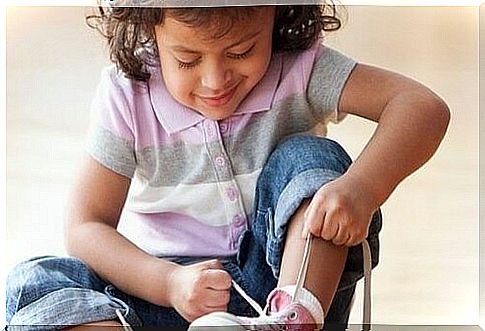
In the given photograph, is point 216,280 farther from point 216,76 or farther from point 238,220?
point 216,76

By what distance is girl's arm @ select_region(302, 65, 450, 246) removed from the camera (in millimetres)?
914

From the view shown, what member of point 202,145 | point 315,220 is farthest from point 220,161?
point 315,220

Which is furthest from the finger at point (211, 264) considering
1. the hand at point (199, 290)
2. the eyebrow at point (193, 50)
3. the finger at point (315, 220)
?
the eyebrow at point (193, 50)

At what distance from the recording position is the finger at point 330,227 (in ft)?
2.99

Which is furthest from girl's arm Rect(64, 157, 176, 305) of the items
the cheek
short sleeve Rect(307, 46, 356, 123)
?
short sleeve Rect(307, 46, 356, 123)

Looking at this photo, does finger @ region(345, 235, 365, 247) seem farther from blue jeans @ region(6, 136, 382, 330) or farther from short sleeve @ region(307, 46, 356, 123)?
short sleeve @ region(307, 46, 356, 123)

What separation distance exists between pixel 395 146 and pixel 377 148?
2 cm

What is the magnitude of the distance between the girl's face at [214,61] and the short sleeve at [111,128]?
0.18 ft

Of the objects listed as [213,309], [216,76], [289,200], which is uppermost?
[216,76]

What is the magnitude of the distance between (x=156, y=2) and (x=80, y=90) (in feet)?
0.41

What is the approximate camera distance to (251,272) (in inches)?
37.9

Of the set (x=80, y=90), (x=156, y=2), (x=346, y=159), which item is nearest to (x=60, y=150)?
(x=80, y=90)

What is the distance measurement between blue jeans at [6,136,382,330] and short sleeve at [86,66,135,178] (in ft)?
0.34

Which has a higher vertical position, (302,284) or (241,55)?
(241,55)
